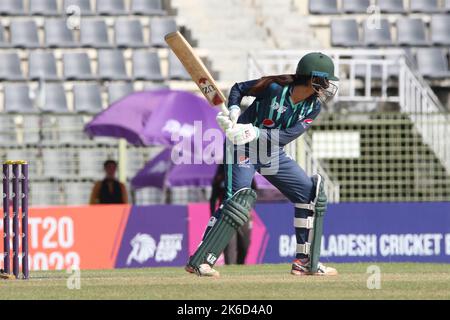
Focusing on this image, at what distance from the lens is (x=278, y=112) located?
10.8 m

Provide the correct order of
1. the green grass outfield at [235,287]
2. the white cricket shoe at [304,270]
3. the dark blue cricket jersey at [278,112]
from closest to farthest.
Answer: the green grass outfield at [235,287], the dark blue cricket jersey at [278,112], the white cricket shoe at [304,270]

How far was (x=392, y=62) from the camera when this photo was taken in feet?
70.9

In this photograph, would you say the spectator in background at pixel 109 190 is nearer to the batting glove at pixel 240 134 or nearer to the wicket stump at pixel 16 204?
the wicket stump at pixel 16 204

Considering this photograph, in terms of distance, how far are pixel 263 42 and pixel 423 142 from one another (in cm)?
687

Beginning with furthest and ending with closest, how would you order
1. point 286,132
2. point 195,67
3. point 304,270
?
1. point 304,270
2. point 286,132
3. point 195,67

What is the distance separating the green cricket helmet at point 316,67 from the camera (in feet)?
35.4

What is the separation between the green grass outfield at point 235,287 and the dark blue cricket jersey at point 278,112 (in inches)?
47.9

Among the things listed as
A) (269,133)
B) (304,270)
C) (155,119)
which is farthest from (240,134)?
(155,119)

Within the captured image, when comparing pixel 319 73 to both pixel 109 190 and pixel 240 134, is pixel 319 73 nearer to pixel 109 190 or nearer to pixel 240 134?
pixel 240 134

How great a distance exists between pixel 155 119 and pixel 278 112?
8.59 m

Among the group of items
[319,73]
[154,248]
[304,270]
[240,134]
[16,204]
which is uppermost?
[319,73]

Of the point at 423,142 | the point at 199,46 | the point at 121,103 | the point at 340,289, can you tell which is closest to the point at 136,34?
the point at 199,46

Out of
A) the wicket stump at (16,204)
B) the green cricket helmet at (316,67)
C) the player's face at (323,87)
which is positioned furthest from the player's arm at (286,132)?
the wicket stump at (16,204)

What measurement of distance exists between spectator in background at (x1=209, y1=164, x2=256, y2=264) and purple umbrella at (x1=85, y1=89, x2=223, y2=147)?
4.98 ft
